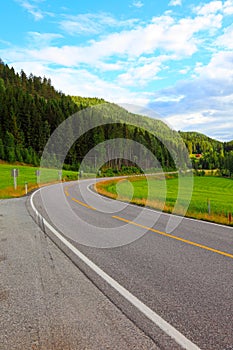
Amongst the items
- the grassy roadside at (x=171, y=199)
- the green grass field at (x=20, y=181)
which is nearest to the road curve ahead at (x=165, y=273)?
the grassy roadside at (x=171, y=199)

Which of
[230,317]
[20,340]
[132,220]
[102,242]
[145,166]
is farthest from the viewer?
[145,166]

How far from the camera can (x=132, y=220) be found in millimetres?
10852

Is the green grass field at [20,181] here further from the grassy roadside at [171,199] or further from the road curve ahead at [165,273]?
the road curve ahead at [165,273]

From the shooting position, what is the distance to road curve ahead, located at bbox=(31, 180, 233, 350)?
3.20 meters

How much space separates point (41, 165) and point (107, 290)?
6953 centimetres

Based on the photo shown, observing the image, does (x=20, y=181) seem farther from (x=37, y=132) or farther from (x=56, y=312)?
(x=37, y=132)

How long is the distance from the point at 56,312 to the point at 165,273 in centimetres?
215

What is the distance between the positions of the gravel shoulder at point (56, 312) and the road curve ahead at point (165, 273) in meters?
0.22

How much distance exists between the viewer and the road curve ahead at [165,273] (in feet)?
10.5

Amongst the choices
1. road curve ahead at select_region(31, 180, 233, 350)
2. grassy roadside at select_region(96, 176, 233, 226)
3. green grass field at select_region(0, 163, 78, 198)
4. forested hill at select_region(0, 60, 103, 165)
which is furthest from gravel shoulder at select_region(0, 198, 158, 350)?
forested hill at select_region(0, 60, 103, 165)

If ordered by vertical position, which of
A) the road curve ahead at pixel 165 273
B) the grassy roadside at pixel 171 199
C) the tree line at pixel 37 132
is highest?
the tree line at pixel 37 132

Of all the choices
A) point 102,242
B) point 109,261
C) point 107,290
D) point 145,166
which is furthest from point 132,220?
point 145,166

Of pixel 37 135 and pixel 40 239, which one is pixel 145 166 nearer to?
pixel 37 135

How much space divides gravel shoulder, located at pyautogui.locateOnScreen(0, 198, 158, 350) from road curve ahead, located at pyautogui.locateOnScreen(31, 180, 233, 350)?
219 millimetres
